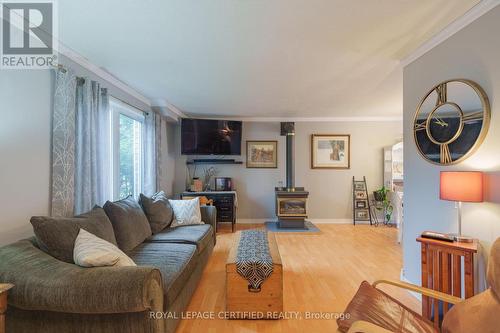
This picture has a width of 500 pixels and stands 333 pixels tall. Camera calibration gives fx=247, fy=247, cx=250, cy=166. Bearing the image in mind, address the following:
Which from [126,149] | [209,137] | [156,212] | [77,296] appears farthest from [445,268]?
[209,137]

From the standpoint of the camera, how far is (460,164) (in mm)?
1947

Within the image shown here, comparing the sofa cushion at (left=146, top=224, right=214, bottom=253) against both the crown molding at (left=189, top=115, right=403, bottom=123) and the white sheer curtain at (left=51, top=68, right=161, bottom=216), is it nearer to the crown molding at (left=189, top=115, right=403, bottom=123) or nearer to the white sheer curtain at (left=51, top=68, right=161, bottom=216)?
the white sheer curtain at (left=51, top=68, right=161, bottom=216)

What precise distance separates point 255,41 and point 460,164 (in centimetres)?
194

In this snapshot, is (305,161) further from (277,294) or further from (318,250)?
(277,294)

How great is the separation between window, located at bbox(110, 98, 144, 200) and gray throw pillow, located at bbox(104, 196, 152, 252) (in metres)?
0.72

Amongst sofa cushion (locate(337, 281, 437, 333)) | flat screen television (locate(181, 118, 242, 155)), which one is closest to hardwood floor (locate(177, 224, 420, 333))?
sofa cushion (locate(337, 281, 437, 333))

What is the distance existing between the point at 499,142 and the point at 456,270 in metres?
0.93

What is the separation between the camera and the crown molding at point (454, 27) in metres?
1.67

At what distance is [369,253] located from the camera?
365 cm

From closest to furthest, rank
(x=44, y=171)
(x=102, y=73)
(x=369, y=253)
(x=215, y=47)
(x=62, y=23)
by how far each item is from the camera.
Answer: (x=62, y=23) < (x=44, y=171) < (x=215, y=47) < (x=102, y=73) < (x=369, y=253)

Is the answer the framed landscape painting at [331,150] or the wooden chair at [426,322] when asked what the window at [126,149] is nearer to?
the wooden chair at [426,322]

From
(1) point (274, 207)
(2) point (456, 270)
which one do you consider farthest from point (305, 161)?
(2) point (456, 270)

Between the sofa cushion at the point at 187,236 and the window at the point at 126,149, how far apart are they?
88 cm

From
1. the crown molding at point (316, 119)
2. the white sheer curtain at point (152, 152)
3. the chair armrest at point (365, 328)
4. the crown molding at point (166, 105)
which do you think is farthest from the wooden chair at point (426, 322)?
the crown molding at point (316, 119)
